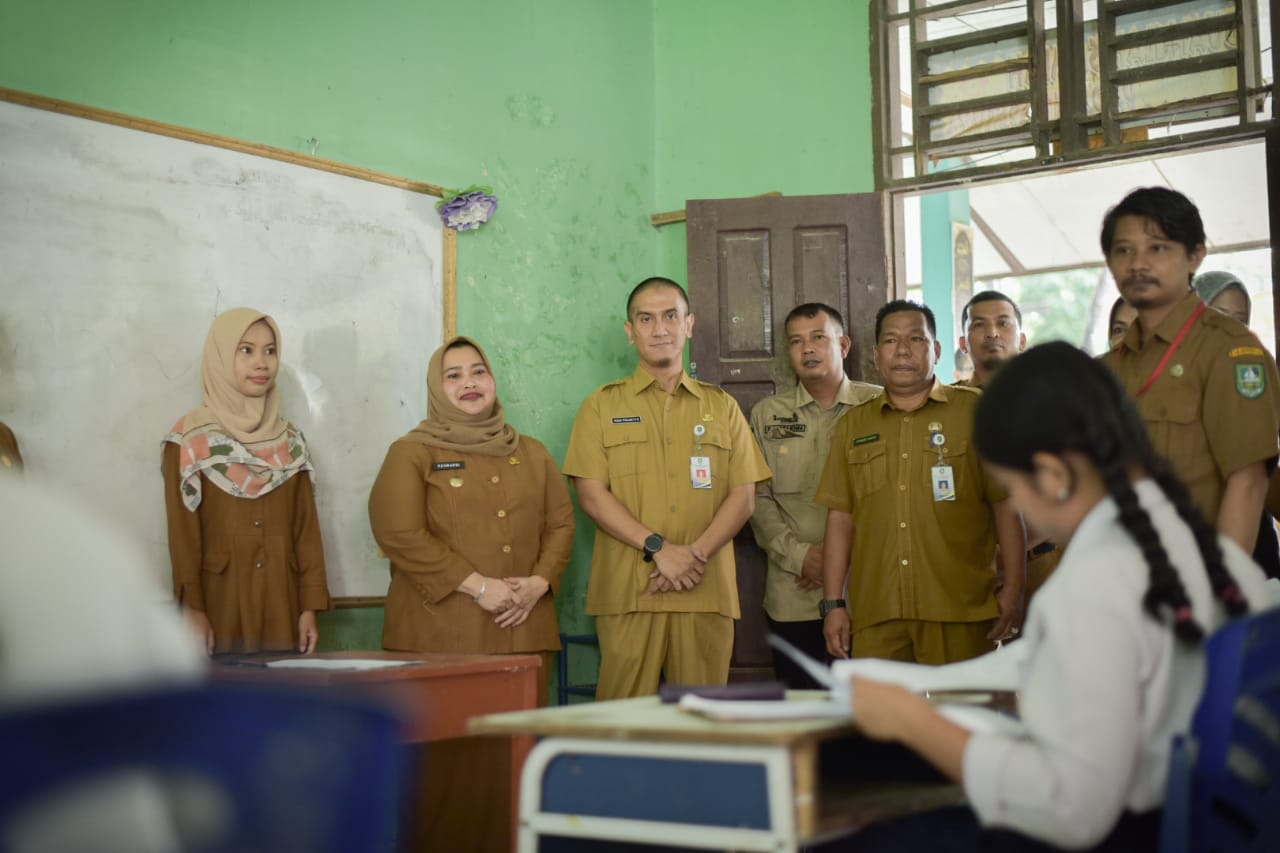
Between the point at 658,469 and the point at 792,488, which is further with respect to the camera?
the point at 792,488

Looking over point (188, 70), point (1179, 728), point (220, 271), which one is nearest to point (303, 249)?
point (220, 271)

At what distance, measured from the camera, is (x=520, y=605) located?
3.62 metres

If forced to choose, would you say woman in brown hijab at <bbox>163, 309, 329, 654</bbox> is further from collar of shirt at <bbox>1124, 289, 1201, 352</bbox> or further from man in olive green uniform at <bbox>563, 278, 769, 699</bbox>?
collar of shirt at <bbox>1124, 289, 1201, 352</bbox>

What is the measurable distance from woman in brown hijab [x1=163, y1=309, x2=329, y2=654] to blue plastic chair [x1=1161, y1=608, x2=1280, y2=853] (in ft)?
8.50

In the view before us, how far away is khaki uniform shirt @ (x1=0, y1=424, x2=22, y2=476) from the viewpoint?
9.66 feet

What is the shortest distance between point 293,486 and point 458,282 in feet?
3.67

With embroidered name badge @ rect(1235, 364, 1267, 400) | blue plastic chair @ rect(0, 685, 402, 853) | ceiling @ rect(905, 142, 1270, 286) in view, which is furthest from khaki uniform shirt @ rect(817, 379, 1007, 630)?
ceiling @ rect(905, 142, 1270, 286)

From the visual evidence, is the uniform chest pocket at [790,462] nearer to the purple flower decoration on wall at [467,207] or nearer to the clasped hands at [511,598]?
the clasped hands at [511,598]

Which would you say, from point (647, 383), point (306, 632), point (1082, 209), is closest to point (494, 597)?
point (306, 632)

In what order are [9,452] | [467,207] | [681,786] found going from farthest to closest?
[467,207] → [9,452] → [681,786]

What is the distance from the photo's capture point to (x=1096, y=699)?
1328 millimetres

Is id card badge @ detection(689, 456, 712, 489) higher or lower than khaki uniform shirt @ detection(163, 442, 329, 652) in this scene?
higher

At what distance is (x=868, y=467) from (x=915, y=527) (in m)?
0.24

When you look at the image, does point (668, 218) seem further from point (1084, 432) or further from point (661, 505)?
point (1084, 432)
